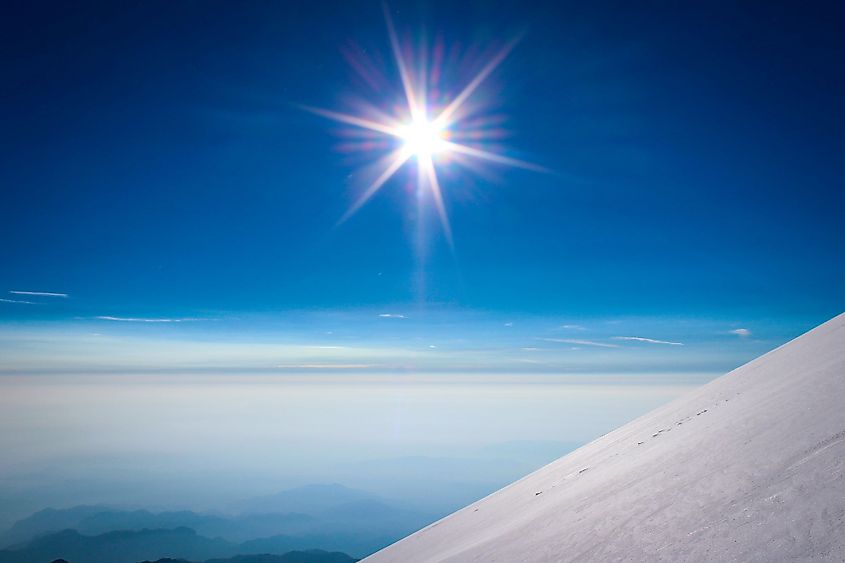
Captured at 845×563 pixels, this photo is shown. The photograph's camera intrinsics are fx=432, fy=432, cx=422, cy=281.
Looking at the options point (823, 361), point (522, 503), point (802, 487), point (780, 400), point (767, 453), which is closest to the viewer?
point (802, 487)

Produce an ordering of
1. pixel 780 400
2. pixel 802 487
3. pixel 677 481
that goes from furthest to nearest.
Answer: pixel 780 400 → pixel 677 481 → pixel 802 487

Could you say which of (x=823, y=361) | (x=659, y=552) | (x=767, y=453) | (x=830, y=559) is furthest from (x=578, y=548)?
(x=823, y=361)

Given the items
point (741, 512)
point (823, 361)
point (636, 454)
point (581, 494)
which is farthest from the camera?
point (636, 454)

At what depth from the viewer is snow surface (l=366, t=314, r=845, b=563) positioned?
95.7 inches

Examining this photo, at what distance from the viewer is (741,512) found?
280cm

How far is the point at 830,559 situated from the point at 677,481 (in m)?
2.17

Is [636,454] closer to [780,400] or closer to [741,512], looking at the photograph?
[780,400]

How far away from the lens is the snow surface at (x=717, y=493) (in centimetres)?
243

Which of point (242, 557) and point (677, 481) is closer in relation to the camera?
point (677, 481)

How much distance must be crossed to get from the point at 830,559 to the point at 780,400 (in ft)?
12.4

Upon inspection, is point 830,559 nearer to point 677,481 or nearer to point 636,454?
point 677,481

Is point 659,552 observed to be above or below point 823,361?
below

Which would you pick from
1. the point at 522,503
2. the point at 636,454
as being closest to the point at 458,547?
the point at 522,503

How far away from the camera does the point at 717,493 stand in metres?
3.29
